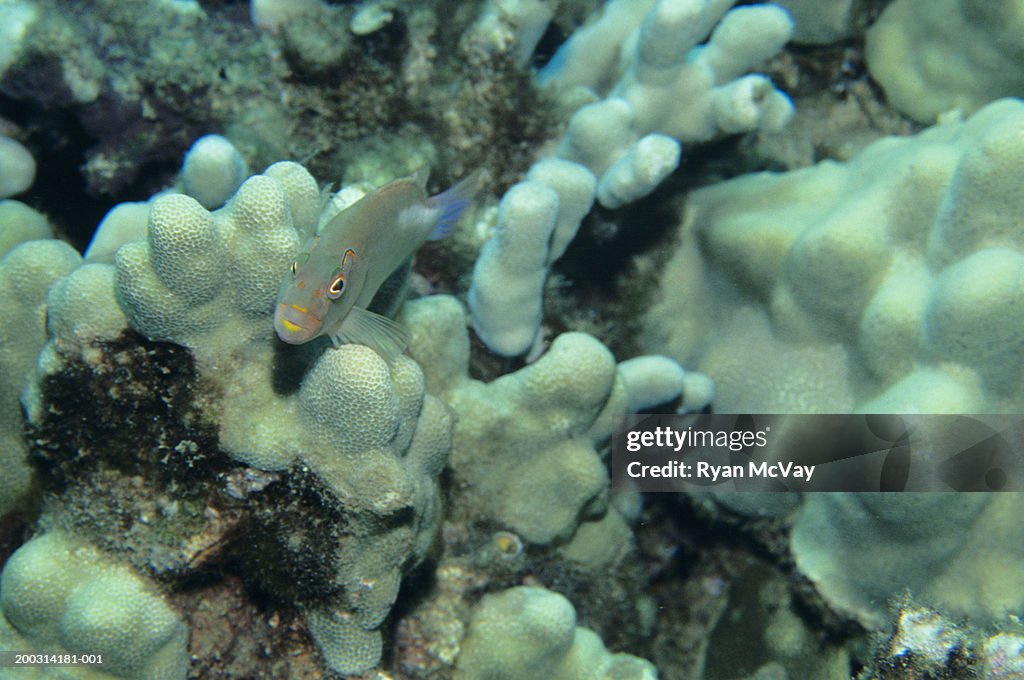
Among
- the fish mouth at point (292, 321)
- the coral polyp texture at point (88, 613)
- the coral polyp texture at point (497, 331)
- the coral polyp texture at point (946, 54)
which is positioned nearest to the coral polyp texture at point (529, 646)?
the coral polyp texture at point (497, 331)

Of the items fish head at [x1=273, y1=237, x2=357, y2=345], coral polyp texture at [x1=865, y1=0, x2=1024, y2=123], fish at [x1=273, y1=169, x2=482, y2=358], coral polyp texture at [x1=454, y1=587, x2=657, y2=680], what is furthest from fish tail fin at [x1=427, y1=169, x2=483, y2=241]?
coral polyp texture at [x1=865, y1=0, x2=1024, y2=123]

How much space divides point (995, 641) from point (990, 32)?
12.1 ft

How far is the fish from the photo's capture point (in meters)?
2.03

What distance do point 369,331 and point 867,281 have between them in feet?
8.61

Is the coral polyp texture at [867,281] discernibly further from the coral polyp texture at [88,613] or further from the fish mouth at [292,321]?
the coral polyp texture at [88,613]

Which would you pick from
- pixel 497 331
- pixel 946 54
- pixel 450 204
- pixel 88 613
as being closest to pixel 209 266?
pixel 450 204

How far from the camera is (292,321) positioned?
1996 millimetres

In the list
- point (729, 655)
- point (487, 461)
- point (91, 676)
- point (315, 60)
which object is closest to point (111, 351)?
point (91, 676)

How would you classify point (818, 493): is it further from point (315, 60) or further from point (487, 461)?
point (315, 60)

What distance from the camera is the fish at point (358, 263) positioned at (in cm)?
203

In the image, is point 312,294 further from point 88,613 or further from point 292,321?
point 88,613

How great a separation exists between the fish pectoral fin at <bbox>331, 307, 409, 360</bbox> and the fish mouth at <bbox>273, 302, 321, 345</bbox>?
24 centimetres

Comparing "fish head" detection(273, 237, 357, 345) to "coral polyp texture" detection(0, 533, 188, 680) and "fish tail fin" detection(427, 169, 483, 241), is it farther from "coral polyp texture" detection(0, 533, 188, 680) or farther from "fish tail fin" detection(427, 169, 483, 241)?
"coral polyp texture" detection(0, 533, 188, 680)

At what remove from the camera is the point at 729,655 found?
3.89 metres
